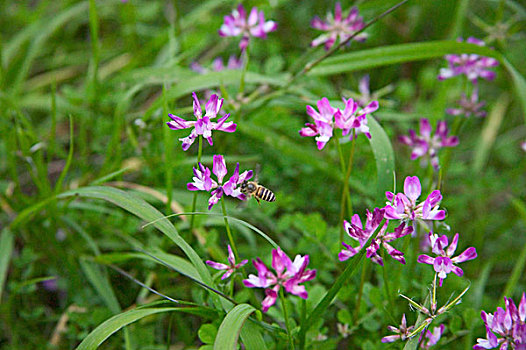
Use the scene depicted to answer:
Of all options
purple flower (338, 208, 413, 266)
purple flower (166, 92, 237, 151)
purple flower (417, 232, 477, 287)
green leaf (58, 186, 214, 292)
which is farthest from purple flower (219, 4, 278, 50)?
purple flower (417, 232, 477, 287)

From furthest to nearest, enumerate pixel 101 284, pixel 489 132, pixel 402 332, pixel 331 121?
pixel 489 132
pixel 101 284
pixel 331 121
pixel 402 332

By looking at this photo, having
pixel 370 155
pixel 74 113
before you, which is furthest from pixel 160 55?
pixel 370 155

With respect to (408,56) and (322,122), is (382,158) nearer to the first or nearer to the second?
(322,122)

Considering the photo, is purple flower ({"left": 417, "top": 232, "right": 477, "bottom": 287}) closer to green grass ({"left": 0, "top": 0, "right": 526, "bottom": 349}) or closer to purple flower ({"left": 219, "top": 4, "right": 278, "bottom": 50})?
green grass ({"left": 0, "top": 0, "right": 526, "bottom": 349})

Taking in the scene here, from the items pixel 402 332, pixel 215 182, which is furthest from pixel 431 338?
pixel 215 182

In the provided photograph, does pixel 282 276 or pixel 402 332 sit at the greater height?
pixel 282 276

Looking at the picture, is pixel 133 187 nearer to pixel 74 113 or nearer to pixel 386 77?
pixel 74 113

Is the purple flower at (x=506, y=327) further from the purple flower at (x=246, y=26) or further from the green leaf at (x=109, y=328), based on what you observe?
the purple flower at (x=246, y=26)

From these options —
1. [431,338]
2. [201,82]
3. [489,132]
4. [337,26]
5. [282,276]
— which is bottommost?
[431,338]
